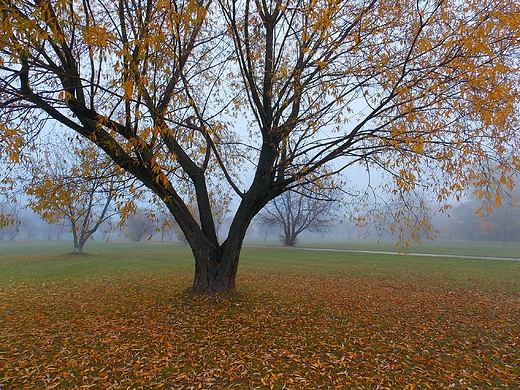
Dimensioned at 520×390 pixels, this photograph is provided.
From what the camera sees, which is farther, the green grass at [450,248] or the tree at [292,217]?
the tree at [292,217]

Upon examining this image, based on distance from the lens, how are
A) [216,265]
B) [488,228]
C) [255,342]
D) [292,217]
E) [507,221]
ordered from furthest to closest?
[507,221] → [488,228] → [292,217] → [216,265] → [255,342]

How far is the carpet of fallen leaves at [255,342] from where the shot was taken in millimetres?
3807

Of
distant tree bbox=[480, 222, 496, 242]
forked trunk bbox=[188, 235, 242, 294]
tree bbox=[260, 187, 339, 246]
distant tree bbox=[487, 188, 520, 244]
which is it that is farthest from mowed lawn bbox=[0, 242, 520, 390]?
distant tree bbox=[487, 188, 520, 244]

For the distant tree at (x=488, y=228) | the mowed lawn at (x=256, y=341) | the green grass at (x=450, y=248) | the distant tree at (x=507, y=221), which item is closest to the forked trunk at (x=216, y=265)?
the mowed lawn at (x=256, y=341)

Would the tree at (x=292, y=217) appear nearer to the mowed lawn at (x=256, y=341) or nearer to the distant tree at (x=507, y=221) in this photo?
the mowed lawn at (x=256, y=341)

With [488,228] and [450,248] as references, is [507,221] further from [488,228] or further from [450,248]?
[450,248]

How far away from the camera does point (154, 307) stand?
6.62 metres

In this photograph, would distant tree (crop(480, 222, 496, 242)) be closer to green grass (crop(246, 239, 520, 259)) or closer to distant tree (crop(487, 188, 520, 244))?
distant tree (crop(487, 188, 520, 244))

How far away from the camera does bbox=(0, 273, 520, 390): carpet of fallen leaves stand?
12.5ft

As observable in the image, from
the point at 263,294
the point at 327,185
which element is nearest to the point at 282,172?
the point at 327,185

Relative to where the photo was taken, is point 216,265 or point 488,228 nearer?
point 216,265

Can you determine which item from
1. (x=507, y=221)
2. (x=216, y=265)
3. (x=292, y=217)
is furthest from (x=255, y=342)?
(x=507, y=221)

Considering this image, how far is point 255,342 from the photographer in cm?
490

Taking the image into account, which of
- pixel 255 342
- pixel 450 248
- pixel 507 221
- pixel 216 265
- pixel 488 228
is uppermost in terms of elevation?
pixel 507 221
